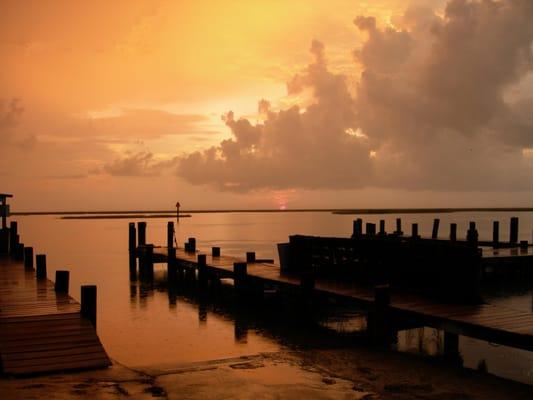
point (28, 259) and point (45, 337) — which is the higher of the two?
point (28, 259)

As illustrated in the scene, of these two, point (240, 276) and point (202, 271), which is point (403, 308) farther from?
point (202, 271)

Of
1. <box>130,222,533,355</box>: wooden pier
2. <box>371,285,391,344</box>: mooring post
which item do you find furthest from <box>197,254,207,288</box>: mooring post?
<box>371,285,391,344</box>: mooring post

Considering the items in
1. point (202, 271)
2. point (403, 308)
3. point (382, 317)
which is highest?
point (403, 308)

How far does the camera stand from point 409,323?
13.8 metres

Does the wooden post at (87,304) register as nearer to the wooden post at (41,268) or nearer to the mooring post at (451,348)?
the wooden post at (41,268)

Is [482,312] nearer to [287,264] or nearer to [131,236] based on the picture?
[287,264]

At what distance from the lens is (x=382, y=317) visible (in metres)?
13.0

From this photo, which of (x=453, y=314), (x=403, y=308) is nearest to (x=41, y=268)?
(x=403, y=308)

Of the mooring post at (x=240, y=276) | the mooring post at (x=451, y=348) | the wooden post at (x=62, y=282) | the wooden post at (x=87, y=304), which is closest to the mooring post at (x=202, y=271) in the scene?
the mooring post at (x=240, y=276)

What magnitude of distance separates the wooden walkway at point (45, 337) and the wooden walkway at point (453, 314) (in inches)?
242

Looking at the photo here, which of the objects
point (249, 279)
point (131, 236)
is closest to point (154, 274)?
point (131, 236)

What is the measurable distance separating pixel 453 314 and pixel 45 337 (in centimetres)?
807

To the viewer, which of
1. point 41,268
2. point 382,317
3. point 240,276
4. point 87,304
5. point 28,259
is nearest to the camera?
point 87,304

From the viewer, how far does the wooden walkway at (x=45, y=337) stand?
10.3 meters
